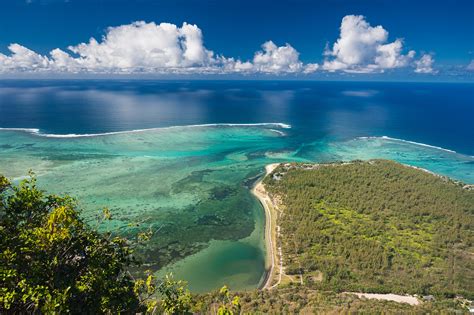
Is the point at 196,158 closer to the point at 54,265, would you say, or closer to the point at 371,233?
the point at 371,233

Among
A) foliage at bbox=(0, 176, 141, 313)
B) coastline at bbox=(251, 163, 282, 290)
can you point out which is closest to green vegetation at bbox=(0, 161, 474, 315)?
foliage at bbox=(0, 176, 141, 313)

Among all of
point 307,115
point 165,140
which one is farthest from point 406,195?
point 307,115

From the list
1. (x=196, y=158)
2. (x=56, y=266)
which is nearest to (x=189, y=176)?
(x=196, y=158)

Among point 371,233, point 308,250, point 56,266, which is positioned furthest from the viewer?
point 371,233

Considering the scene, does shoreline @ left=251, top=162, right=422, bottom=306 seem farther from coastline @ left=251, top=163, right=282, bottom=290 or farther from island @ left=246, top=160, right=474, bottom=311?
island @ left=246, top=160, right=474, bottom=311

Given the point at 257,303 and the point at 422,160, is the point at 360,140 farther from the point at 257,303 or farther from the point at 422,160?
the point at 257,303

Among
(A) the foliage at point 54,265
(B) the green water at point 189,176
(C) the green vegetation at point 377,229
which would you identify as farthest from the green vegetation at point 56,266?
(C) the green vegetation at point 377,229
